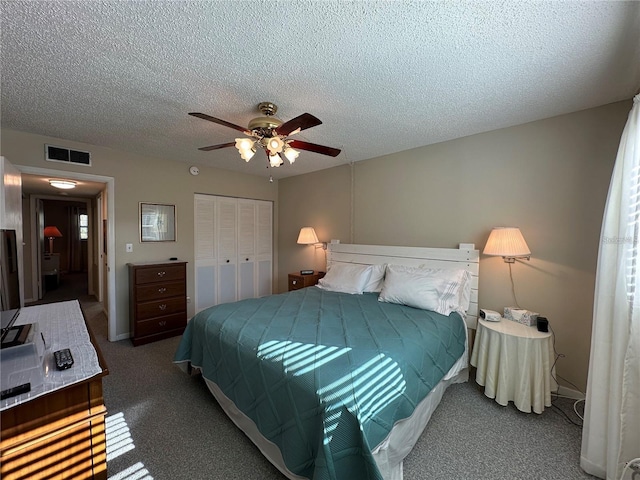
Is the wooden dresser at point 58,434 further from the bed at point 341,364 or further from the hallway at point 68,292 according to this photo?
the hallway at point 68,292

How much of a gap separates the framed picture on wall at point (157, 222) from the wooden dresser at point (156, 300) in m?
0.48

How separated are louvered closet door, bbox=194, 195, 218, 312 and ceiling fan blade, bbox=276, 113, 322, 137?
283 cm

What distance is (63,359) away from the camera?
1.27 meters

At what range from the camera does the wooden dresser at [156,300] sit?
341cm

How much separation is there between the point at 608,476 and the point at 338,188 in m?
3.72

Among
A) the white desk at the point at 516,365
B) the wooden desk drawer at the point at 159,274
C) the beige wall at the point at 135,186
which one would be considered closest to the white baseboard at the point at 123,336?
the beige wall at the point at 135,186

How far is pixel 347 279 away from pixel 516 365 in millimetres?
1789

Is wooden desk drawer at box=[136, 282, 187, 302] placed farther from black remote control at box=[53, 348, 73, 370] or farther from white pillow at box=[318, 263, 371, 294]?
black remote control at box=[53, 348, 73, 370]

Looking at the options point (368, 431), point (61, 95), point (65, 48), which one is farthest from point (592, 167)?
point (61, 95)

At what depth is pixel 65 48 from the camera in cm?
156

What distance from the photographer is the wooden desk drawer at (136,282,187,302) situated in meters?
3.44

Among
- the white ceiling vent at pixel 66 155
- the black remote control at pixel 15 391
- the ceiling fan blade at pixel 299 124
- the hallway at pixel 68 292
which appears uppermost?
the white ceiling vent at pixel 66 155

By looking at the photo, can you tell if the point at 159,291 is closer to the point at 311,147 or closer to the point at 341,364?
the point at 311,147

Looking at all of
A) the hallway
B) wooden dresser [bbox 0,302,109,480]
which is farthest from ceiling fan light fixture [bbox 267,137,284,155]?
the hallway
